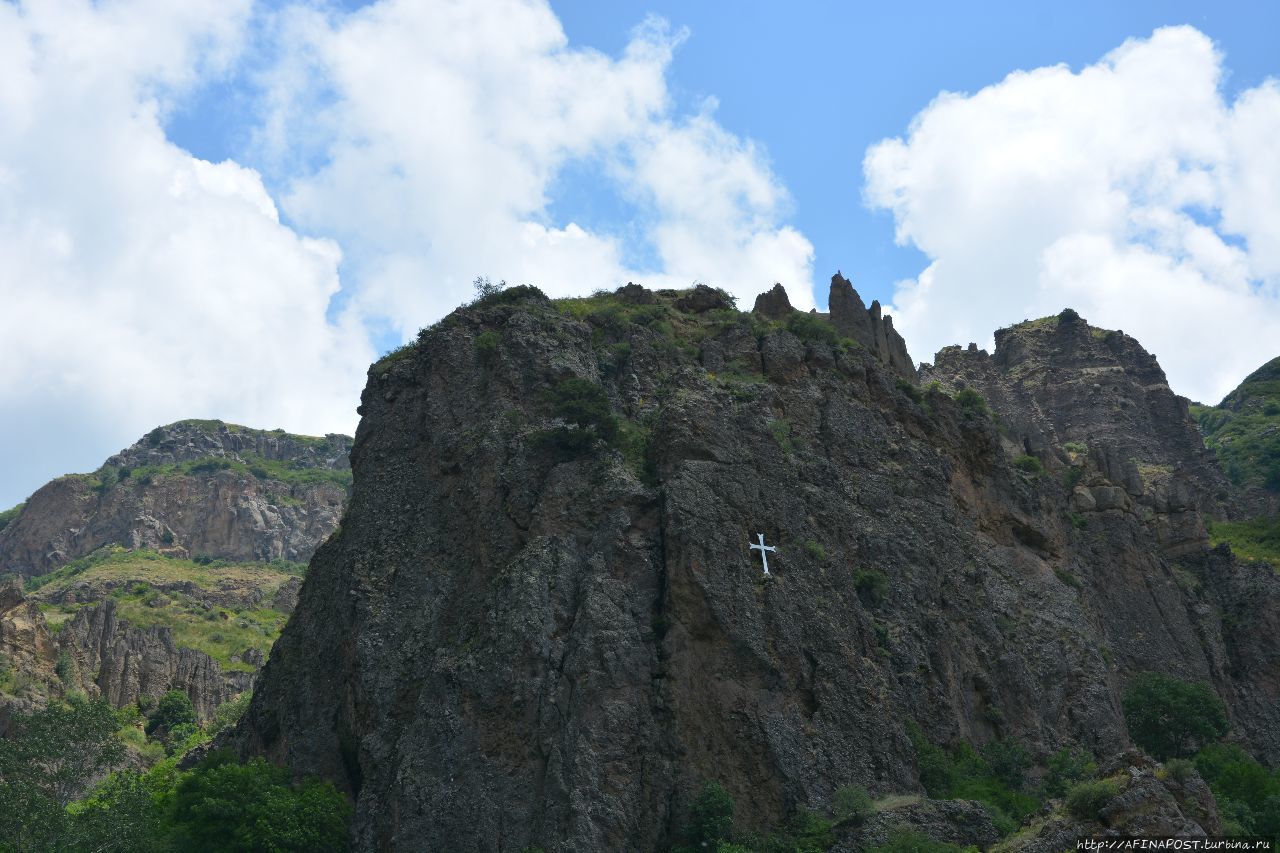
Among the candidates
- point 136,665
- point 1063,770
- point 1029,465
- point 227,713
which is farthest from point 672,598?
point 136,665

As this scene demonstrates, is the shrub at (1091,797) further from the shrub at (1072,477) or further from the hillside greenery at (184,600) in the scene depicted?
the hillside greenery at (184,600)

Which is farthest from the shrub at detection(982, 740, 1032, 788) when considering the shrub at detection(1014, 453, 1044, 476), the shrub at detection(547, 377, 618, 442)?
the shrub at detection(1014, 453, 1044, 476)

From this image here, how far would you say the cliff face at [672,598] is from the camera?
1505 inches

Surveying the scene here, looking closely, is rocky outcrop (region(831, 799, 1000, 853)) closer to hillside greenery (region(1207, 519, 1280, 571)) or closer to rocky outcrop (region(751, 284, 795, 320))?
rocky outcrop (region(751, 284, 795, 320))

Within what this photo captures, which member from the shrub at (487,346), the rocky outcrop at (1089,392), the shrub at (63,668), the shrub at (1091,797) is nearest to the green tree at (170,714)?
the shrub at (63,668)

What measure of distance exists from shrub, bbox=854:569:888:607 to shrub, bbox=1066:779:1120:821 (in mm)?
13986

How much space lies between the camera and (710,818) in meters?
36.2

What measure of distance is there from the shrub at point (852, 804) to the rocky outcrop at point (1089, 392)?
66.8 meters

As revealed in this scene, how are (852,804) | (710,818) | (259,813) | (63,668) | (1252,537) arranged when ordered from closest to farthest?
(710,818) < (852,804) < (259,813) < (1252,537) < (63,668)

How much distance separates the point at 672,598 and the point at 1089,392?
93605 millimetres

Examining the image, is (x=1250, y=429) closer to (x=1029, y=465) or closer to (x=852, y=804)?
(x=1029, y=465)

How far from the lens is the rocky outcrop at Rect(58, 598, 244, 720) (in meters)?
104

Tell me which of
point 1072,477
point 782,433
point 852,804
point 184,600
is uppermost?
point 184,600

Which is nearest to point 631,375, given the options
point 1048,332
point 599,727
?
point 599,727
